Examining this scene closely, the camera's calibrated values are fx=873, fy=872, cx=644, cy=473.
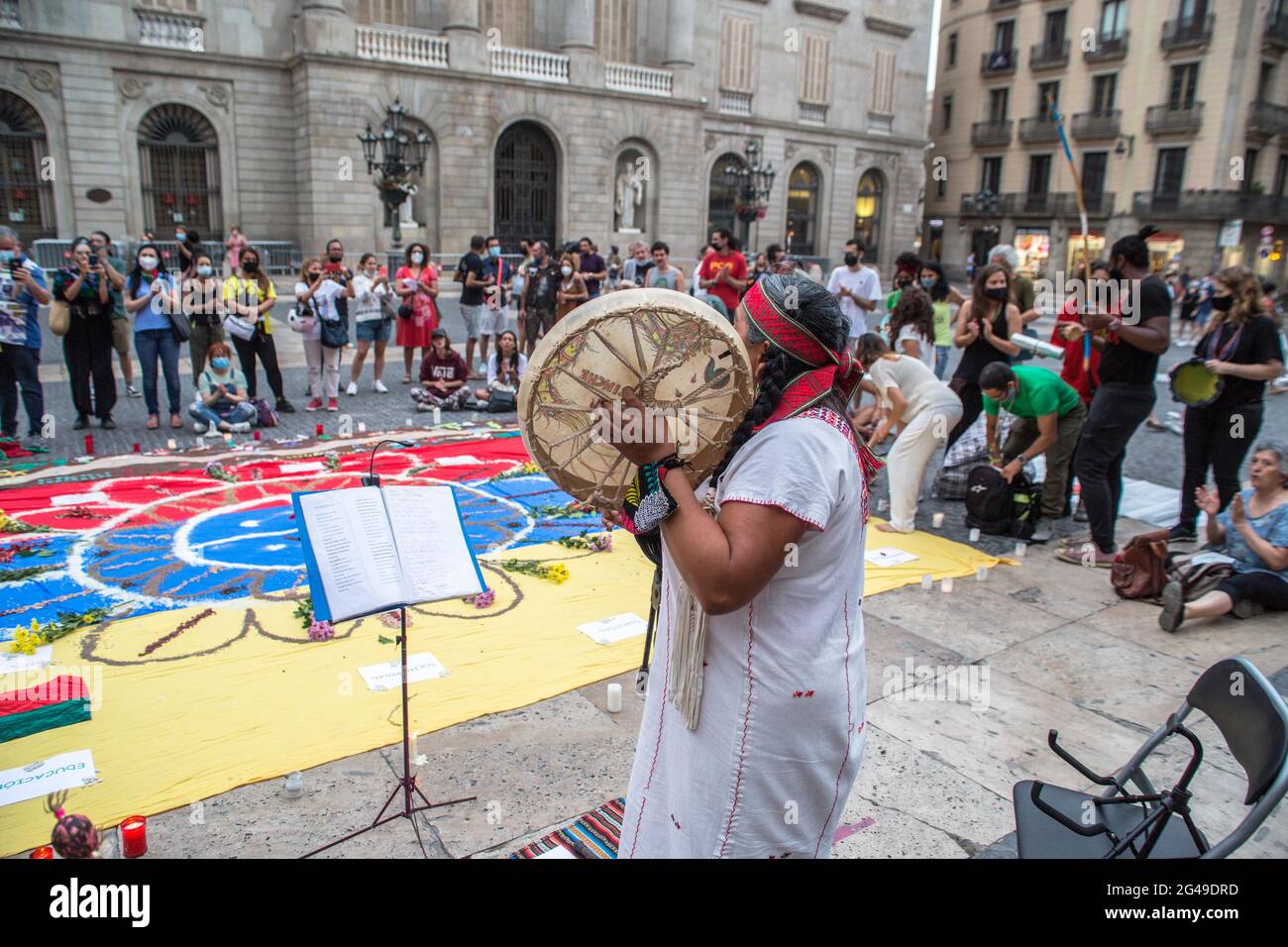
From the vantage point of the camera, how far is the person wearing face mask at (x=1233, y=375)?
6453 millimetres

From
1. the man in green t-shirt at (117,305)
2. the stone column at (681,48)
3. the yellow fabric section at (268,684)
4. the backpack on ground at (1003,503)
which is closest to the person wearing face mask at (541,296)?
the man in green t-shirt at (117,305)

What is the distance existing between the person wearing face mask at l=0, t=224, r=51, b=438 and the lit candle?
7149 millimetres

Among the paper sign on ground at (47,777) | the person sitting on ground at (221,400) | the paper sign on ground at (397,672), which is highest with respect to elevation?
the person sitting on ground at (221,400)

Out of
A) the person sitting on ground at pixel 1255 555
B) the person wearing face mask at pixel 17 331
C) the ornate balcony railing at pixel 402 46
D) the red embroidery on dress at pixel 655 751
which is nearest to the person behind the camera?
the red embroidery on dress at pixel 655 751

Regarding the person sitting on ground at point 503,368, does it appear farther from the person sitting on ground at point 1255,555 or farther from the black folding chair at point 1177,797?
the black folding chair at point 1177,797

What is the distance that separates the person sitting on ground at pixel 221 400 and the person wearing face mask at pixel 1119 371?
8.14m

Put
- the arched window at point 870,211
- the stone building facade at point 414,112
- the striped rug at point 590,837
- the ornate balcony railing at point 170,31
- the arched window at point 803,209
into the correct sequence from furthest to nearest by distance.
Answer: the arched window at point 870,211 < the arched window at point 803,209 < the ornate balcony railing at point 170,31 < the stone building facade at point 414,112 < the striped rug at point 590,837

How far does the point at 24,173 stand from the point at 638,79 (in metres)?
18.4

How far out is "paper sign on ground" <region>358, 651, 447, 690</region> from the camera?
445cm

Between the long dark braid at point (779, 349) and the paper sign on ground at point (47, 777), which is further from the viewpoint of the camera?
the paper sign on ground at point (47, 777)

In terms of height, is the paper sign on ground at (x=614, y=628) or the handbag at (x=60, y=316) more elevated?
the handbag at (x=60, y=316)

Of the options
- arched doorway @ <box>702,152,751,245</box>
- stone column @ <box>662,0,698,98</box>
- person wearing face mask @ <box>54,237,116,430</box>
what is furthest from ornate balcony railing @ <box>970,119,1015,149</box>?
person wearing face mask @ <box>54,237,116,430</box>

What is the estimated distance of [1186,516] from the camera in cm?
708

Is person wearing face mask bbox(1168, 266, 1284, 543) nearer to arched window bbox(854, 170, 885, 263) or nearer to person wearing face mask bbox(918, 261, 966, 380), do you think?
person wearing face mask bbox(918, 261, 966, 380)
